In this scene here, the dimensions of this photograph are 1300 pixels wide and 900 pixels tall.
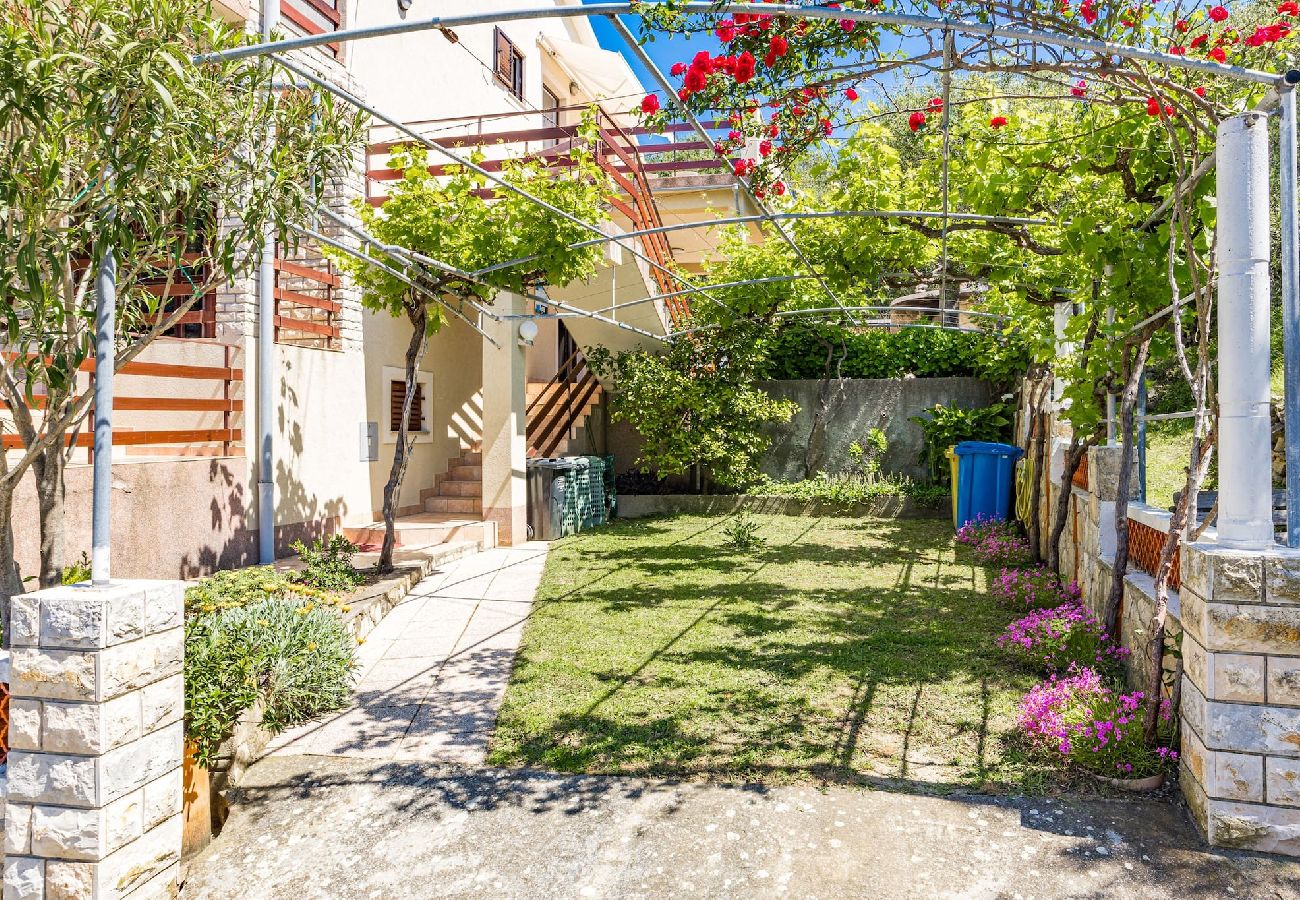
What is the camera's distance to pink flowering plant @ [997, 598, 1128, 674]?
493 centimetres

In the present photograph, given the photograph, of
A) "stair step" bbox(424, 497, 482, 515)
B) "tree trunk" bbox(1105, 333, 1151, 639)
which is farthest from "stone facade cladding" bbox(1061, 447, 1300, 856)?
"stair step" bbox(424, 497, 482, 515)

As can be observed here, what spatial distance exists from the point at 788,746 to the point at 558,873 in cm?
144

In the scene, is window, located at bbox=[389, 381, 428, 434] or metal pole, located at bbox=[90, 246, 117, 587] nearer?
metal pole, located at bbox=[90, 246, 117, 587]

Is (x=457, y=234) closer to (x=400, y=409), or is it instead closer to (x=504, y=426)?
(x=504, y=426)

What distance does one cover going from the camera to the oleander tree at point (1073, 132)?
12.7 feet

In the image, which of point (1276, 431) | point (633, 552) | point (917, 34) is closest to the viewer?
point (917, 34)

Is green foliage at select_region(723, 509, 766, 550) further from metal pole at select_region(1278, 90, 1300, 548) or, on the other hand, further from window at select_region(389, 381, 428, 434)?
metal pole at select_region(1278, 90, 1300, 548)

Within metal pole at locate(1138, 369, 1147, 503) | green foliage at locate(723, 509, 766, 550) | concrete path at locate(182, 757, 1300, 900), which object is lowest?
concrete path at locate(182, 757, 1300, 900)

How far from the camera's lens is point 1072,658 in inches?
199

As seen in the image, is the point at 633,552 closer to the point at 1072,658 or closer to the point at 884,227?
the point at 884,227

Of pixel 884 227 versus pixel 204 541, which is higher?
pixel 884 227

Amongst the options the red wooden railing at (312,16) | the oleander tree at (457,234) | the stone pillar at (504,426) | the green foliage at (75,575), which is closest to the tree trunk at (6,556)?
the green foliage at (75,575)

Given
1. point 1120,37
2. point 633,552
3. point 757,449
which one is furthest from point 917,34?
point 757,449

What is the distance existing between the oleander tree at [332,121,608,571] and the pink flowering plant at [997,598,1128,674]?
5007mm
